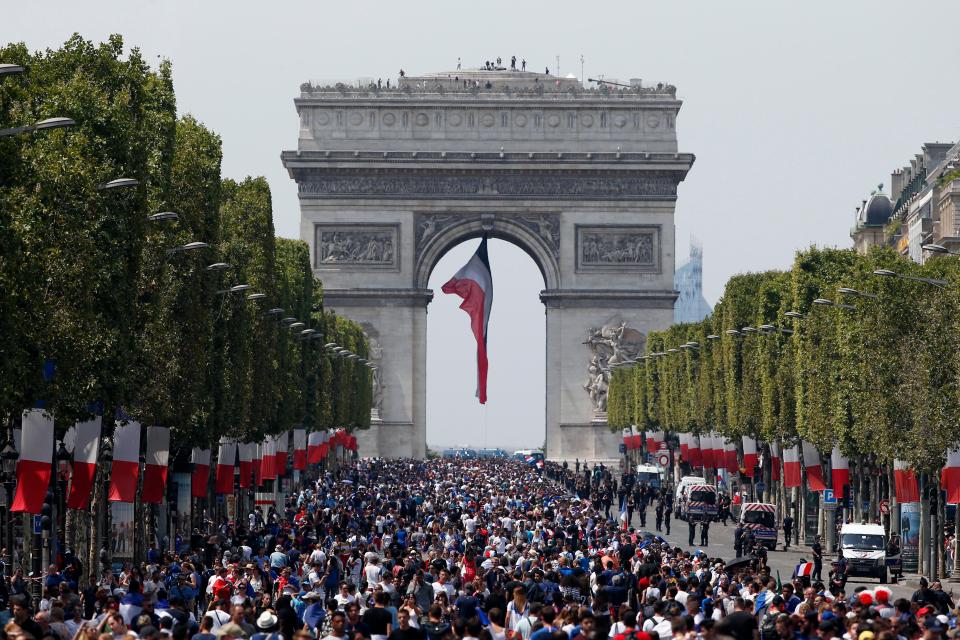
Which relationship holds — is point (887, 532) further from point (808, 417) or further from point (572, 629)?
point (572, 629)

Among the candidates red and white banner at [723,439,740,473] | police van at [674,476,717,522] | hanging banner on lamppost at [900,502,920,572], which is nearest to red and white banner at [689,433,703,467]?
police van at [674,476,717,522]

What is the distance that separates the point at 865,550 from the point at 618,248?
74945mm

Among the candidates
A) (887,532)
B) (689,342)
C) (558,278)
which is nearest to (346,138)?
(558,278)

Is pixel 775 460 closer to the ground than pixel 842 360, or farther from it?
closer to the ground

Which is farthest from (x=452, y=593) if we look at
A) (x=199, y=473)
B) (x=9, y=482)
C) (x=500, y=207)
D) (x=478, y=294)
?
(x=478, y=294)

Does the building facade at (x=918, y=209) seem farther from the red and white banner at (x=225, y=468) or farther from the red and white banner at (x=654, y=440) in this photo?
the red and white banner at (x=225, y=468)

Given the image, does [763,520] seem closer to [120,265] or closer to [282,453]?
[282,453]

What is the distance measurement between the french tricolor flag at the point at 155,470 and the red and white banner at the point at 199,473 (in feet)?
27.2

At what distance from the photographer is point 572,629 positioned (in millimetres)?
25625

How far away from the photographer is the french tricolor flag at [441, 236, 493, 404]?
139 meters

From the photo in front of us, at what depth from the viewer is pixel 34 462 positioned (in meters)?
35.7

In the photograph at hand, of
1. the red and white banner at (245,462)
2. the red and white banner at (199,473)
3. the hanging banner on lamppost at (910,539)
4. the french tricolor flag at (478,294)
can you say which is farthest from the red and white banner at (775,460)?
the french tricolor flag at (478,294)

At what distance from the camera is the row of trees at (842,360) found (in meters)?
53.0

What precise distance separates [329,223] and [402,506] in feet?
202
